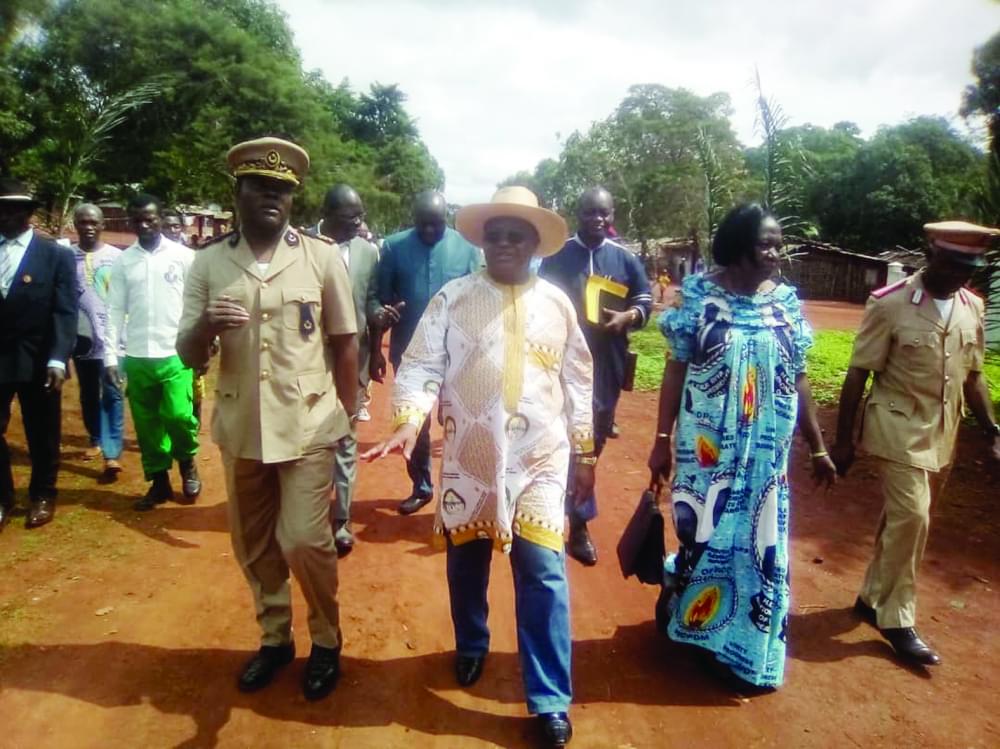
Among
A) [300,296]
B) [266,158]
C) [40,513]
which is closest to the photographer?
[266,158]

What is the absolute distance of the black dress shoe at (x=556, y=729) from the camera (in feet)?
8.75

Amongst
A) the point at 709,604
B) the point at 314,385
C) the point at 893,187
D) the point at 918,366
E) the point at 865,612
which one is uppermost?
the point at 893,187

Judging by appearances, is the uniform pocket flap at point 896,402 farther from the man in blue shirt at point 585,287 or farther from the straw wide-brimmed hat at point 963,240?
the man in blue shirt at point 585,287

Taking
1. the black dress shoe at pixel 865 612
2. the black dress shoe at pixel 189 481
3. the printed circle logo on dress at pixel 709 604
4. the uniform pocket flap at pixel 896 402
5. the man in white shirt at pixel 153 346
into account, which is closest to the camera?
the printed circle logo on dress at pixel 709 604

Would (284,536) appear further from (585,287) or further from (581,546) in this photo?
(585,287)

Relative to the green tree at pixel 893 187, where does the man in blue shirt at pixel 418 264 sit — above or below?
below

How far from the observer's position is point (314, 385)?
2.99 meters

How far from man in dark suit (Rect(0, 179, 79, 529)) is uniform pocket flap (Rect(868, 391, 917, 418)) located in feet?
15.6

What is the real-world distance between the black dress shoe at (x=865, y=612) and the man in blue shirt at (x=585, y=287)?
4.67 ft

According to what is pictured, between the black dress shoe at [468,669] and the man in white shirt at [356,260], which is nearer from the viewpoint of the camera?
the black dress shoe at [468,669]

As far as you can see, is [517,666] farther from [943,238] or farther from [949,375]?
[943,238]

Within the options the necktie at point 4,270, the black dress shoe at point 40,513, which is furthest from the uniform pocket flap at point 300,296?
the black dress shoe at point 40,513

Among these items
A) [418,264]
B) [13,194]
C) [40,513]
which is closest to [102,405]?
[40,513]

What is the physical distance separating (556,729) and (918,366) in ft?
7.71
